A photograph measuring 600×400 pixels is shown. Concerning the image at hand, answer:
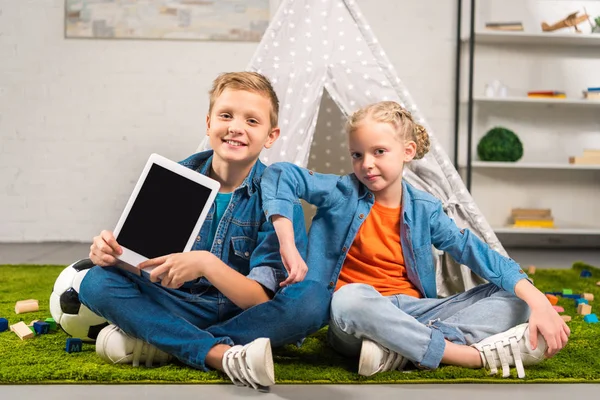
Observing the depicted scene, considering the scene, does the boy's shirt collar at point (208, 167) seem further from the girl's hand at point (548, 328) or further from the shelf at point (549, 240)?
the shelf at point (549, 240)

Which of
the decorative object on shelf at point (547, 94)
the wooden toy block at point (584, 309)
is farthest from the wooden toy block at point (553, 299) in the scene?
the decorative object on shelf at point (547, 94)

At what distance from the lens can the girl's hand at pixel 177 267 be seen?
128 centimetres

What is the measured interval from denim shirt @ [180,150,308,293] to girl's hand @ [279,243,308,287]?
4.7 inches

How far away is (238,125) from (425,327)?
23.6 inches

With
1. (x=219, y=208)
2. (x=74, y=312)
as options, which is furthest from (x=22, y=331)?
(x=219, y=208)

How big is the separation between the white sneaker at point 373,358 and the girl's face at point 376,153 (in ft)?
1.33

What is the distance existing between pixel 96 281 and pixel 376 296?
0.58 meters

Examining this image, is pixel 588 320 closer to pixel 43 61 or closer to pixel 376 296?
pixel 376 296

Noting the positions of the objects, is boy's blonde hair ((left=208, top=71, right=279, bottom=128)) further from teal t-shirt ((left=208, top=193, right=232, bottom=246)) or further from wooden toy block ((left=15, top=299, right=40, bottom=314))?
wooden toy block ((left=15, top=299, right=40, bottom=314))

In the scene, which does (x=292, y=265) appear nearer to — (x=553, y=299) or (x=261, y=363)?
(x=261, y=363)

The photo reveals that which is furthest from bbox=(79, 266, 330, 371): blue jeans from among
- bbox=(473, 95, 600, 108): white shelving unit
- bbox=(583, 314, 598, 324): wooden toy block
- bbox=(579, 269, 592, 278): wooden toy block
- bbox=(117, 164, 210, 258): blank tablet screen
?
bbox=(473, 95, 600, 108): white shelving unit

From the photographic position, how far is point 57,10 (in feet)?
13.5

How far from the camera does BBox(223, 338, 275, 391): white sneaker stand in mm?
1225

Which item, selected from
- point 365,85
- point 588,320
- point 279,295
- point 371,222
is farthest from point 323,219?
point 588,320
